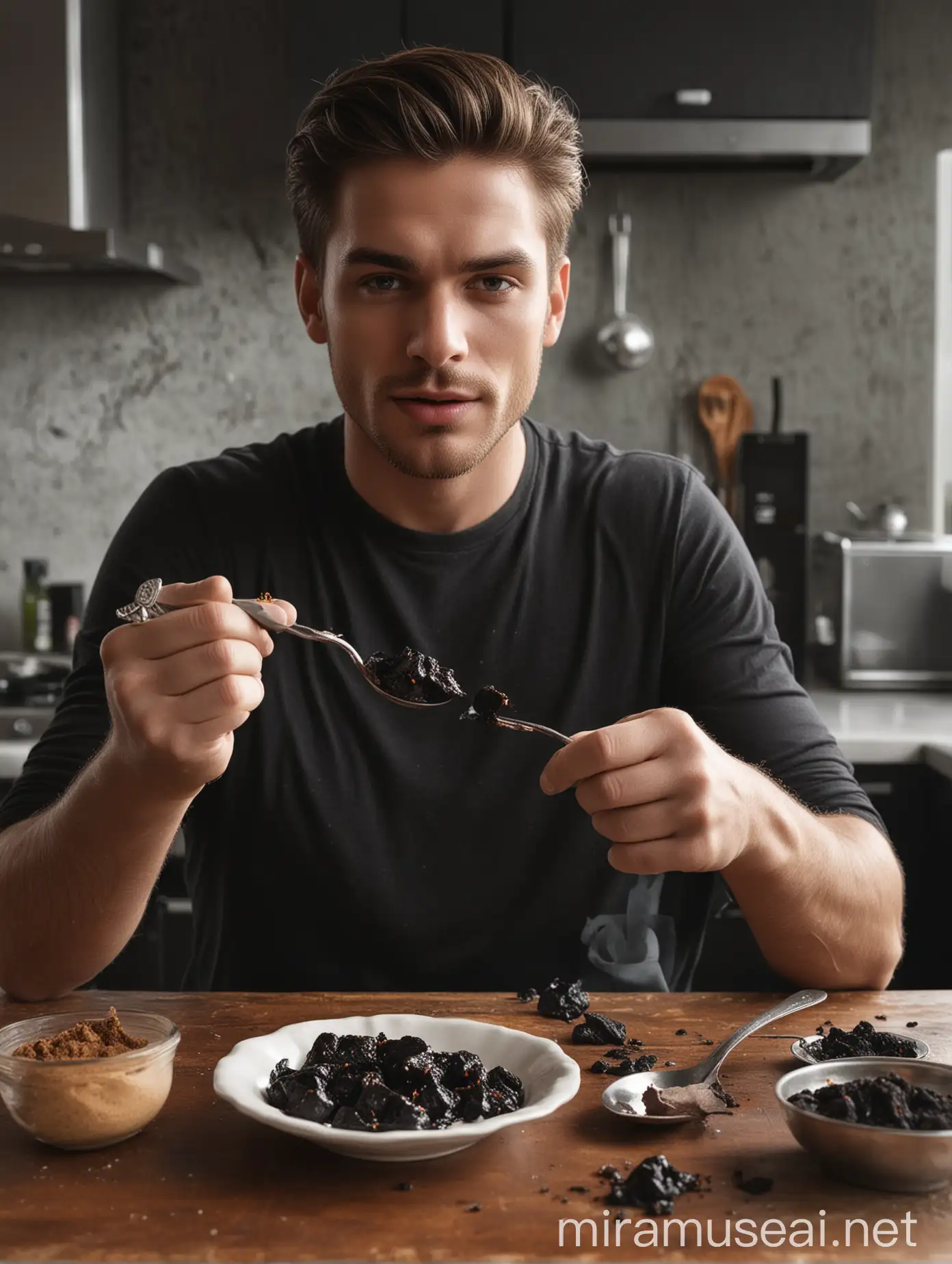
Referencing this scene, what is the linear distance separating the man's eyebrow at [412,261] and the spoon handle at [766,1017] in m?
0.86

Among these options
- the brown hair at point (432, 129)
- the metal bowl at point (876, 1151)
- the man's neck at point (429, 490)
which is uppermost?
the brown hair at point (432, 129)

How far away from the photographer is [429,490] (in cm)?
175

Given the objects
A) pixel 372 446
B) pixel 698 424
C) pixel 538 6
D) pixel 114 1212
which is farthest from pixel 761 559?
pixel 114 1212

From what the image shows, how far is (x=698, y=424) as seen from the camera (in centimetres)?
335

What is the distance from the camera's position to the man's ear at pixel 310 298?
178 cm

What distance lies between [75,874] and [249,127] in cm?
240

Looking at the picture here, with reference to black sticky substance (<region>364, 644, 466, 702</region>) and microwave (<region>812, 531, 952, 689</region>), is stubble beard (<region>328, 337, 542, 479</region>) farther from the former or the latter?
microwave (<region>812, 531, 952, 689</region>)

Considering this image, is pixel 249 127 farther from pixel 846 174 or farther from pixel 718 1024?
pixel 718 1024

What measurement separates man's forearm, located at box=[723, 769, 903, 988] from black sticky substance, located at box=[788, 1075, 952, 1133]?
359 mm

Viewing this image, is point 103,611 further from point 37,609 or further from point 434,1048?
point 37,609

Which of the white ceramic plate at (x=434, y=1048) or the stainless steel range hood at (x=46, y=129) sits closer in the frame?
the white ceramic plate at (x=434, y=1048)

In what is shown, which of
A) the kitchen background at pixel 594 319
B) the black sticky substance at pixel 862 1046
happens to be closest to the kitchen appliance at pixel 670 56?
the kitchen background at pixel 594 319

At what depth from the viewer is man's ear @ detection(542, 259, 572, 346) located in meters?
1.81

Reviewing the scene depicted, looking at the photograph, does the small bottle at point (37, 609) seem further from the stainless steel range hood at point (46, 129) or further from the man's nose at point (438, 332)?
the man's nose at point (438, 332)
